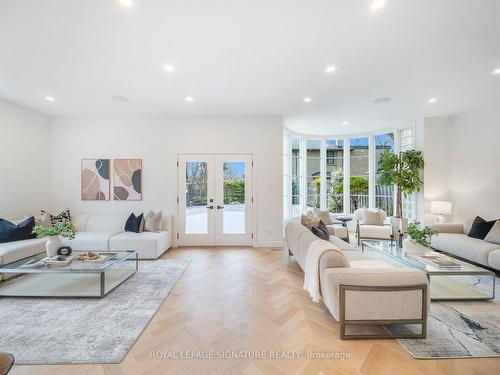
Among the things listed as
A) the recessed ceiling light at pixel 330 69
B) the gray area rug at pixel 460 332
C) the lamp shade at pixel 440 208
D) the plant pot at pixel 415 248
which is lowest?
the gray area rug at pixel 460 332

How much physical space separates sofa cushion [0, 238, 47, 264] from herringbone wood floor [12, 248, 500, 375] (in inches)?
90.1

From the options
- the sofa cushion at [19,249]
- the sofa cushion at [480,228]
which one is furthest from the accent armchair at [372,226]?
the sofa cushion at [19,249]

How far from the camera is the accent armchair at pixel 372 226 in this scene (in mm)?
5312

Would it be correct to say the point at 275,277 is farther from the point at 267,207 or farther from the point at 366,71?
the point at 366,71

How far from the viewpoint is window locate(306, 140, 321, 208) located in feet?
23.7

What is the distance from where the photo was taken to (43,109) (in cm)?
481

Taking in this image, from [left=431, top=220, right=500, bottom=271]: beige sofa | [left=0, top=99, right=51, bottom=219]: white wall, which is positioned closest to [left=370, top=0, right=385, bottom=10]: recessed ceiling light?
[left=431, top=220, right=500, bottom=271]: beige sofa

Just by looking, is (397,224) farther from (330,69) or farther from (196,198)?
(196,198)

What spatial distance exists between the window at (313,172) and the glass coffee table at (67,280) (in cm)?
535

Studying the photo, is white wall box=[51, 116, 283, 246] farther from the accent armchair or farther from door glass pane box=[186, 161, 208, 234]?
the accent armchair

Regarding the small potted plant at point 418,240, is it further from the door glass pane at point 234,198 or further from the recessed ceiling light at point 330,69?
the door glass pane at point 234,198

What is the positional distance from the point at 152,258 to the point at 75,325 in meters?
2.03

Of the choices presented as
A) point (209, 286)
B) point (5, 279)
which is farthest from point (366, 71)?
point (5, 279)

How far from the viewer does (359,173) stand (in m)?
7.17
